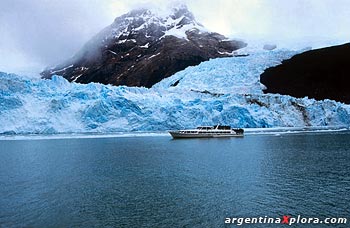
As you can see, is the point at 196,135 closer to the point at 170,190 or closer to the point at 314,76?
the point at 170,190

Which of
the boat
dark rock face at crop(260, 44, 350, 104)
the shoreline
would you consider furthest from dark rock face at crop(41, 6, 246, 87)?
the boat

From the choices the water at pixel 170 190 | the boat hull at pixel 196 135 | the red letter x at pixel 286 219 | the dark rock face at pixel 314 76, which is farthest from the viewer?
the dark rock face at pixel 314 76

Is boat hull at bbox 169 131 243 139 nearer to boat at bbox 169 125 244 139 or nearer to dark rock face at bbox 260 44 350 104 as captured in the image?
boat at bbox 169 125 244 139

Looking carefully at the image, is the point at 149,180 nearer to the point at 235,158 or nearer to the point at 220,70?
the point at 235,158

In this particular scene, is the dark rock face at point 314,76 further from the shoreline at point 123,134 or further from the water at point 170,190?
the water at point 170,190

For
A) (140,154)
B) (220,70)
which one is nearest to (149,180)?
(140,154)

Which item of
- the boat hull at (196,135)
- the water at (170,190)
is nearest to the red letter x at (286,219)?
the water at (170,190)
